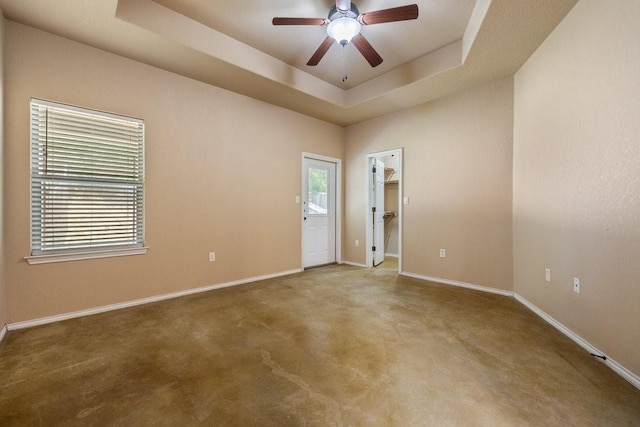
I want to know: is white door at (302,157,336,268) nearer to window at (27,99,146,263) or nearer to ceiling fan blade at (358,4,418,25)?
window at (27,99,146,263)

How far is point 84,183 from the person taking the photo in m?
2.60

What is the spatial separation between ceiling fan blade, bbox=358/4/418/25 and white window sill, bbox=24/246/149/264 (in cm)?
315

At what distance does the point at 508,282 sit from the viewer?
3234 millimetres

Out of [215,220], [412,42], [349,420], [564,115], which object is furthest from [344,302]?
[412,42]

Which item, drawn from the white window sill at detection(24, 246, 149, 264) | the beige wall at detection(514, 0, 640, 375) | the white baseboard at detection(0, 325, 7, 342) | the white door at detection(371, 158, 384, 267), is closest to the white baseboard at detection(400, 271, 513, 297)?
the beige wall at detection(514, 0, 640, 375)

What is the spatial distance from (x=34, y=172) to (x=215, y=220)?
1686 millimetres

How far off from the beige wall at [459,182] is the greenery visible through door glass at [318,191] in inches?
43.4

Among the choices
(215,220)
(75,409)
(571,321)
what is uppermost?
(215,220)

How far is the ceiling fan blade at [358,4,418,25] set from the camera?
2.02 meters

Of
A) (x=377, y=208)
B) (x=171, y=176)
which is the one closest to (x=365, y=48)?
(x=171, y=176)

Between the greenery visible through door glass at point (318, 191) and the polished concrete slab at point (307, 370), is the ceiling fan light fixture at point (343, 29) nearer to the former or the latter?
the greenery visible through door glass at point (318, 191)

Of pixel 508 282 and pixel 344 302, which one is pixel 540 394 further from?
pixel 508 282

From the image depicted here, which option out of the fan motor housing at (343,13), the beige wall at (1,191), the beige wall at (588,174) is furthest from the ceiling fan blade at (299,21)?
the beige wall at (1,191)

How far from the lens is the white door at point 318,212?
4609 millimetres
